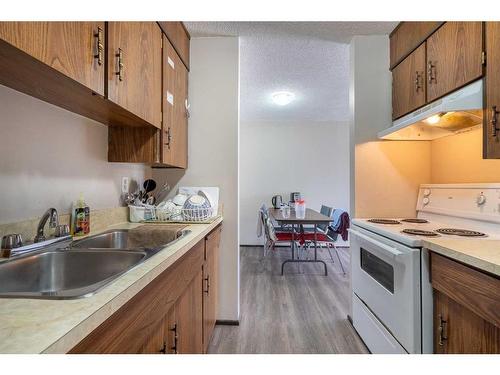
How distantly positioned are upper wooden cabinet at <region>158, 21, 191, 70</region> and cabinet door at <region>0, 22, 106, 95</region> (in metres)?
0.73

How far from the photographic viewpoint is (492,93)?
3.97 feet

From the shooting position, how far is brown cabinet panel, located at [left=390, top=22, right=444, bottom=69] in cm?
168

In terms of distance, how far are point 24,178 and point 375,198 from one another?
7.10 feet

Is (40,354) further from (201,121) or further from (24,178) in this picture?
(201,121)

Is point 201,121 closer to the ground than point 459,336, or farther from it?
farther from it

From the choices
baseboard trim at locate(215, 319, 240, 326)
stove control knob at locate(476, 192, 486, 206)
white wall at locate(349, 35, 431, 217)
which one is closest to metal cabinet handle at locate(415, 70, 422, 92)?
white wall at locate(349, 35, 431, 217)

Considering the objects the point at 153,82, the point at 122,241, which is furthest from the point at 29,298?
the point at 153,82

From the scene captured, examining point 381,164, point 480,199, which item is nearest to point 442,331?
point 480,199

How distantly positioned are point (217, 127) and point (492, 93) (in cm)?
168

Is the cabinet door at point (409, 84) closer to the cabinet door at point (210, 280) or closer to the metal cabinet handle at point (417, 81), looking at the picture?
the metal cabinet handle at point (417, 81)

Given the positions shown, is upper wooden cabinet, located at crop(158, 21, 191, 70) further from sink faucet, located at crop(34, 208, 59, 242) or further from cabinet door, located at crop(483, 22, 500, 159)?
cabinet door, located at crop(483, 22, 500, 159)

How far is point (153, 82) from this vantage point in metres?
1.50

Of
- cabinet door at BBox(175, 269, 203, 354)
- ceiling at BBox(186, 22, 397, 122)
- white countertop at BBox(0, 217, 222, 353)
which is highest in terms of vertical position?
ceiling at BBox(186, 22, 397, 122)
